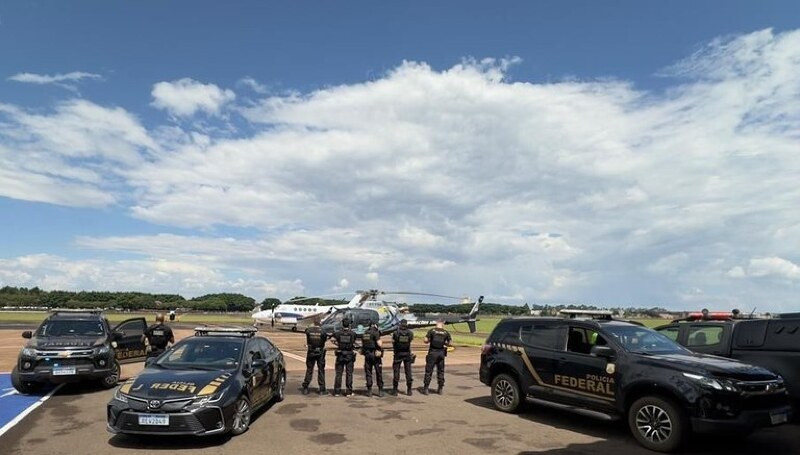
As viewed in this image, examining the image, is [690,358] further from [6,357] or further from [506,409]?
[6,357]

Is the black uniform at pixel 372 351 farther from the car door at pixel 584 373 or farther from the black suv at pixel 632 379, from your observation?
the car door at pixel 584 373

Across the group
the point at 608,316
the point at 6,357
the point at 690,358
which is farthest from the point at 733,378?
the point at 6,357

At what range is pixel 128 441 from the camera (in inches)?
325

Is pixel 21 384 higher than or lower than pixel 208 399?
lower

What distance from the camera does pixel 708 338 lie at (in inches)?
438

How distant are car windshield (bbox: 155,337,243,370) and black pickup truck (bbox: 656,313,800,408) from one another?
28.6ft

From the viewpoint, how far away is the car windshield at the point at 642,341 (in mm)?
9234

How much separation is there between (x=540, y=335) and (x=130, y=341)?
10181 millimetres

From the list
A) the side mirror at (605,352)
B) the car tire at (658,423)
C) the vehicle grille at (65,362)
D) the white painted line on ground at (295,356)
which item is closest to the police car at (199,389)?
the vehicle grille at (65,362)

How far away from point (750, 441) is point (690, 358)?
5.59 feet

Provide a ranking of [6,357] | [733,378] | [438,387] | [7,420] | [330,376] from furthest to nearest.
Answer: [6,357] < [330,376] < [438,387] < [7,420] < [733,378]

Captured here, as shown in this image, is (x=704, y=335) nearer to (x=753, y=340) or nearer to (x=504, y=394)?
(x=753, y=340)

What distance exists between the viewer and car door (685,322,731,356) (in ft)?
35.1

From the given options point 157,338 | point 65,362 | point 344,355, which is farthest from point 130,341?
point 344,355
